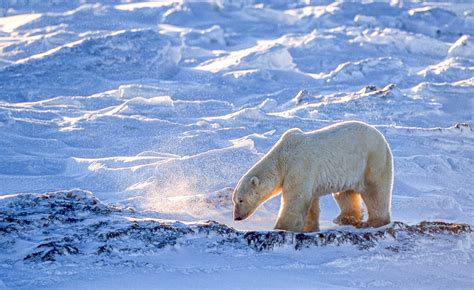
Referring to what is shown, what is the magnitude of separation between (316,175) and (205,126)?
325 inches

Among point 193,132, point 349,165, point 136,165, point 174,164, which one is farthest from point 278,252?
point 193,132

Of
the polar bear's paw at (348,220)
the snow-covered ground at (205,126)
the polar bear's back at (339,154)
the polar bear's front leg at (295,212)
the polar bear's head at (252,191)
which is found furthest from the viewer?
the polar bear's paw at (348,220)

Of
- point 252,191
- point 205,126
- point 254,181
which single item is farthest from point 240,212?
point 205,126

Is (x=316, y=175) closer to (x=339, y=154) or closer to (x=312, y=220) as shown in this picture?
(x=339, y=154)

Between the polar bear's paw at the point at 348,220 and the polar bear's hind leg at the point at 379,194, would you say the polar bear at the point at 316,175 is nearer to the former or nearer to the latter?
the polar bear's hind leg at the point at 379,194

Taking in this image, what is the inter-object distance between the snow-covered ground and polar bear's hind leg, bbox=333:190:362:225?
0.20m

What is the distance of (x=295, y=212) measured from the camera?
266 inches

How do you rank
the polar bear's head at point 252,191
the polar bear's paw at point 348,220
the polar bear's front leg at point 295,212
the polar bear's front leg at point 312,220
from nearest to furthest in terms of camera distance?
the polar bear's front leg at point 295,212 → the polar bear's head at point 252,191 → the polar bear's front leg at point 312,220 → the polar bear's paw at point 348,220

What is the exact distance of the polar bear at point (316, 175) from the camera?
269 inches

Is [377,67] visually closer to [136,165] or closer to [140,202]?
[136,165]

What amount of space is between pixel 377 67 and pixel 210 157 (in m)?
14.7

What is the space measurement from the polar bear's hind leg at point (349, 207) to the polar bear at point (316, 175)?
0.80ft

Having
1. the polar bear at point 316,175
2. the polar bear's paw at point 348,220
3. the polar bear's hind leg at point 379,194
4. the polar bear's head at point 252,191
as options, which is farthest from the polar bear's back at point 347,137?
the polar bear's paw at point 348,220

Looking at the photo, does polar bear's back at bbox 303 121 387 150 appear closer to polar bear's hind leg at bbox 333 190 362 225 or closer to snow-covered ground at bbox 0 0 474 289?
polar bear's hind leg at bbox 333 190 362 225
